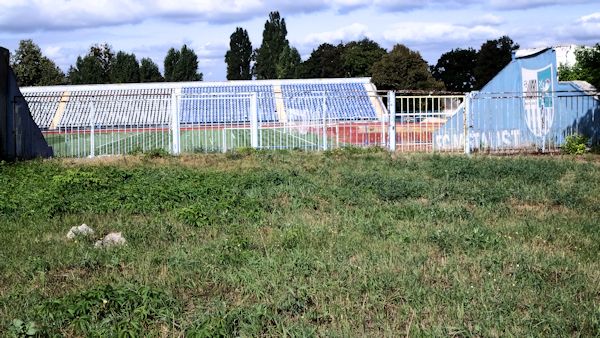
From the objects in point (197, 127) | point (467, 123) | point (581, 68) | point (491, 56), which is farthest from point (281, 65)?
point (467, 123)

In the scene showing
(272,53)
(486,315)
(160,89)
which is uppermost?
(272,53)

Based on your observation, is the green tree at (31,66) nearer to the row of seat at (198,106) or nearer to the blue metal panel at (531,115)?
the row of seat at (198,106)

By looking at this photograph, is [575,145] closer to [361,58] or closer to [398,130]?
[398,130]

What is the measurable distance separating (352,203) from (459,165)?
16.9 feet

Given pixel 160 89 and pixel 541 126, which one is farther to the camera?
pixel 160 89

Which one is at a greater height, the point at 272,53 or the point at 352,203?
the point at 272,53

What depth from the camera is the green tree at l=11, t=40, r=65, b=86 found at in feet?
177

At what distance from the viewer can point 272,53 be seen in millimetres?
63562

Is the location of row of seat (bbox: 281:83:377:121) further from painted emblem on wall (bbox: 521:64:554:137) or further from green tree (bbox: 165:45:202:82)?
green tree (bbox: 165:45:202:82)

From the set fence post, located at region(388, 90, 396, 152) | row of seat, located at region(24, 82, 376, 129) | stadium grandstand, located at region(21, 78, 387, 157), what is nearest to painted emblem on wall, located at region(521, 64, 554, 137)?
fence post, located at region(388, 90, 396, 152)

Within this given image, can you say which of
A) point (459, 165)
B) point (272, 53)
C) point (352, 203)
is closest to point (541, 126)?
point (459, 165)

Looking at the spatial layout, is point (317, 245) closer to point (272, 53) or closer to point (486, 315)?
point (486, 315)

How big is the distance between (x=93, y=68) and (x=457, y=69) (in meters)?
35.9

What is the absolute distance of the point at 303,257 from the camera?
6.36 meters
